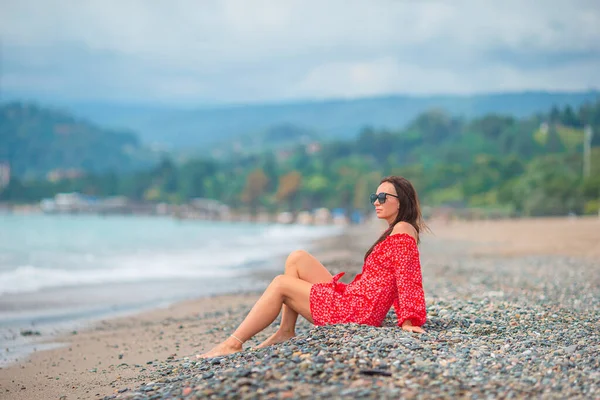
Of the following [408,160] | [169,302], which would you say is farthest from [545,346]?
[408,160]

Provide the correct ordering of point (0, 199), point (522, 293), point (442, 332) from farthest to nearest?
point (0, 199) < point (522, 293) < point (442, 332)

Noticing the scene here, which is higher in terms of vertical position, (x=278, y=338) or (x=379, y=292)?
(x=379, y=292)

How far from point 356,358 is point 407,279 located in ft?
4.31

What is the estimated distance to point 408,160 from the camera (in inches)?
6969

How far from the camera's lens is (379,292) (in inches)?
255

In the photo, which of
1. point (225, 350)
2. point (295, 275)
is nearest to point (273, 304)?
point (295, 275)

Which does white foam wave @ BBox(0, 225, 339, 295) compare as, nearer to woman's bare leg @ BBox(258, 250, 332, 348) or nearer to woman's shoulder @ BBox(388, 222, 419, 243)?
woman's bare leg @ BBox(258, 250, 332, 348)

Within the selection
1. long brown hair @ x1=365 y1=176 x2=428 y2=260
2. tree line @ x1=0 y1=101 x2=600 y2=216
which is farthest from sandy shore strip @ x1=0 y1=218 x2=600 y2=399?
tree line @ x1=0 y1=101 x2=600 y2=216

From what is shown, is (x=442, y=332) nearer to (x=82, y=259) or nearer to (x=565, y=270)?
(x=565, y=270)

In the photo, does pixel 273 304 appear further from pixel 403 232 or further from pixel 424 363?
pixel 424 363

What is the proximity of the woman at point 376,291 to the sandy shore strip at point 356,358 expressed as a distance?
204mm

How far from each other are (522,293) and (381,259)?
528 cm

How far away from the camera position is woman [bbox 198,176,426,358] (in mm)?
6469

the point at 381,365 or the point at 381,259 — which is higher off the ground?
the point at 381,259
